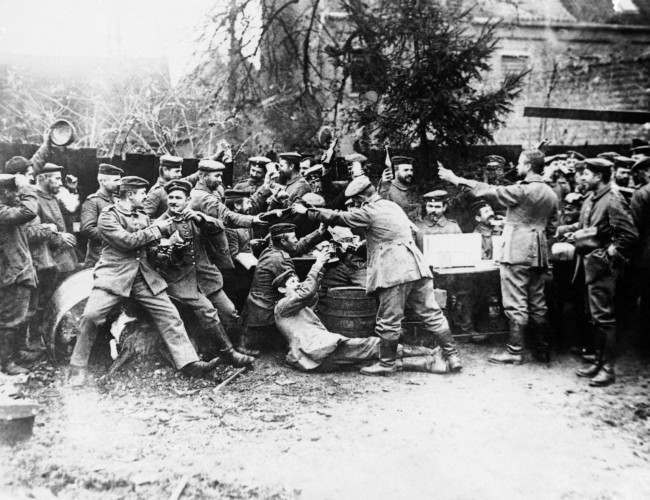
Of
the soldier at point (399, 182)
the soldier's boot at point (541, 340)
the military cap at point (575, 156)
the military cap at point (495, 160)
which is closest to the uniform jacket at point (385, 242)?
the soldier's boot at point (541, 340)

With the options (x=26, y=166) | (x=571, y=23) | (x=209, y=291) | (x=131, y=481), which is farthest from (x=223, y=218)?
(x=571, y=23)

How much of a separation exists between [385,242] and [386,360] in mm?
1295

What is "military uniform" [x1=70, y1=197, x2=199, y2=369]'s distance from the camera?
16.3ft

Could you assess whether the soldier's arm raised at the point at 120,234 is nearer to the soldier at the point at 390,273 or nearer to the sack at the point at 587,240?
the soldier at the point at 390,273

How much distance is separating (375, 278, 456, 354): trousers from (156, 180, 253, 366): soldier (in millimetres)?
1555

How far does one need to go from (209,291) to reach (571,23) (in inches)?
271

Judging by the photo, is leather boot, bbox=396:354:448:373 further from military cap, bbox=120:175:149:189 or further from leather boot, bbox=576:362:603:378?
military cap, bbox=120:175:149:189

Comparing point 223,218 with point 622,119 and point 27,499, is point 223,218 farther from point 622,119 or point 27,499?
point 622,119

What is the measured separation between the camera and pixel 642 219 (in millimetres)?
5277

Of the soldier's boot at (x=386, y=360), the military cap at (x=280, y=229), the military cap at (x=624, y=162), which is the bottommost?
the soldier's boot at (x=386, y=360)

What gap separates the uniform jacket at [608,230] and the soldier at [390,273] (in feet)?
5.46

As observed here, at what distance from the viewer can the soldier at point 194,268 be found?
5.46 m

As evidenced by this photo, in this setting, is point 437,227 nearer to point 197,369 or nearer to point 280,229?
point 280,229

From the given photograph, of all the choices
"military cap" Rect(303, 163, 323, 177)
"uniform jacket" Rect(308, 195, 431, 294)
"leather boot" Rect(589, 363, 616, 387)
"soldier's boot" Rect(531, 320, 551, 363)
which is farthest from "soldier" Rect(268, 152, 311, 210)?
"leather boot" Rect(589, 363, 616, 387)
